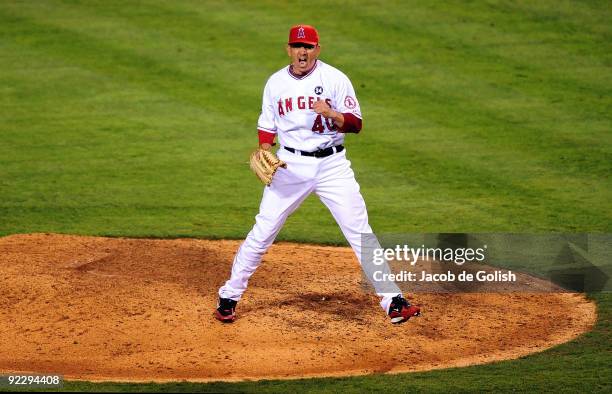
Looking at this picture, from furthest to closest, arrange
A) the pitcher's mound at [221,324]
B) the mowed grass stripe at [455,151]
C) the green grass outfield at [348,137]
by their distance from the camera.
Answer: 1. the mowed grass stripe at [455,151]
2. the green grass outfield at [348,137]
3. the pitcher's mound at [221,324]

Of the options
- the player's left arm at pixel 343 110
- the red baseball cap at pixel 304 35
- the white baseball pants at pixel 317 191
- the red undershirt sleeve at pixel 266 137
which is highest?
the red baseball cap at pixel 304 35

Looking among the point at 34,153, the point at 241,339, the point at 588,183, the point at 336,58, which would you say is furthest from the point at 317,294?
the point at 336,58

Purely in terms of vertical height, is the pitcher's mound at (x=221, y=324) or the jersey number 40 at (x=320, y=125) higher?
the jersey number 40 at (x=320, y=125)

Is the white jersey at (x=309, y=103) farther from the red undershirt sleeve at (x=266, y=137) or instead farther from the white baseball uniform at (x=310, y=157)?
the red undershirt sleeve at (x=266, y=137)

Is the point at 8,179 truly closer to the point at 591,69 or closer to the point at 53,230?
the point at 53,230

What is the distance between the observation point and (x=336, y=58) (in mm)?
14828

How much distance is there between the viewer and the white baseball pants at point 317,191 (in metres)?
8.18

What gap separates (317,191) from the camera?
8.29 metres

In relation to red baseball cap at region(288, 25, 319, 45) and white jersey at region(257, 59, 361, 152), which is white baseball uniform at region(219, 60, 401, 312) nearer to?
white jersey at region(257, 59, 361, 152)

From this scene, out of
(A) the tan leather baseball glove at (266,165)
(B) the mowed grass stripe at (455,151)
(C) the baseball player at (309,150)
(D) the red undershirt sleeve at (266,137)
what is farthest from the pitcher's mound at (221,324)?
(B) the mowed grass stripe at (455,151)

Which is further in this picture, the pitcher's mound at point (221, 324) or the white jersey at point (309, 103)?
the white jersey at point (309, 103)

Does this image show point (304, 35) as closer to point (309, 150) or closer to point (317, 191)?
point (309, 150)

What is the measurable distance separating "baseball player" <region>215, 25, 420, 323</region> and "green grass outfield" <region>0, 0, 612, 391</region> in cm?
160
